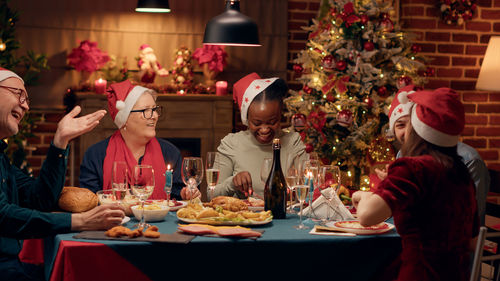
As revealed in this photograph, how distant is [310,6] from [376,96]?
1728 millimetres

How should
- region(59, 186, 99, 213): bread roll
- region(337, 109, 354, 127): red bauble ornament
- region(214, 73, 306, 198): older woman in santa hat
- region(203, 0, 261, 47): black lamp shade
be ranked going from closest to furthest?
region(59, 186, 99, 213): bread roll, region(203, 0, 261, 47): black lamp shade, region(214, 73, 306, 198): older woman in santa hat, region(337, 109, 354, 127): red bauble ornament

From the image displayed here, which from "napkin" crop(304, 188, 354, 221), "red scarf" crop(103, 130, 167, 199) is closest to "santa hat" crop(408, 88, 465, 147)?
"napkin" crop(304, 188, 354, 221)

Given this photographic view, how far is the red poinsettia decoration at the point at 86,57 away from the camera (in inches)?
210

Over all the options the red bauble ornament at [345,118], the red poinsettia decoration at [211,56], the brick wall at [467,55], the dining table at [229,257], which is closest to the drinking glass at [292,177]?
the dining table at [229,257]

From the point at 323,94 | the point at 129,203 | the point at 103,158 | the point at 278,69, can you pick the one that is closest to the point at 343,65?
the point at 323,94

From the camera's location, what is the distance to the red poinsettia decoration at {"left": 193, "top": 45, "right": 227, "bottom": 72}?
552 cm

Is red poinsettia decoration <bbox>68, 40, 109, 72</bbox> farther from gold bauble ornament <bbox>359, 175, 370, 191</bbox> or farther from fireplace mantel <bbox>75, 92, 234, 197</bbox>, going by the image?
gold bauble ornament <bbox>359, 175, 370, 191</bbox>

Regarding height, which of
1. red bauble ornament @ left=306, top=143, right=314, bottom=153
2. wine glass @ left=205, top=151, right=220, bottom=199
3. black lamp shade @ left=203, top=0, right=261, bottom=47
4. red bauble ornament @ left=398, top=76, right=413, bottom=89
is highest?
black lamp shade @ left=203, top=0, right=261, bottom=47

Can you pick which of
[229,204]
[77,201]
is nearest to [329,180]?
[229,204]

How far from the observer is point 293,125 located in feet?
15.3

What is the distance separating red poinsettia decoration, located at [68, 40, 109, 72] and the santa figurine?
1.14 ft

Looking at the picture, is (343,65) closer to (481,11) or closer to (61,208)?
(481,11)

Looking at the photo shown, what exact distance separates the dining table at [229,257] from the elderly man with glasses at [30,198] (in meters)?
0.08

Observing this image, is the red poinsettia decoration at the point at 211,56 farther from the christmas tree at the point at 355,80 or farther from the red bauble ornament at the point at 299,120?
the red bauble ornament at the point at 299,120
